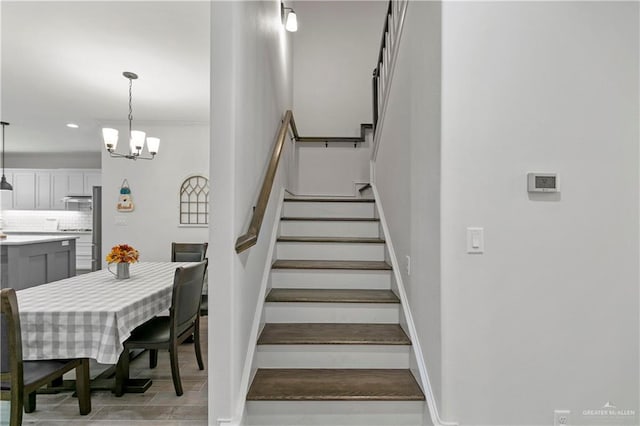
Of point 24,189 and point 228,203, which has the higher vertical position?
point 24,189

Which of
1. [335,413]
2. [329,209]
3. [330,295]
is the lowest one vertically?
[335,413]

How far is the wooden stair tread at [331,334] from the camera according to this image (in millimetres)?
1996

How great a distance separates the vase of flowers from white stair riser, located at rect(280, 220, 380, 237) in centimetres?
136

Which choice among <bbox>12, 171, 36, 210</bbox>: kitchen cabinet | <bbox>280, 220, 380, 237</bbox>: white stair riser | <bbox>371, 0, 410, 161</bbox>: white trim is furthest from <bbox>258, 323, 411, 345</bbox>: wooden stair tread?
<bbox>12, 171, 36, 210</bbox>: kitchen cabinet

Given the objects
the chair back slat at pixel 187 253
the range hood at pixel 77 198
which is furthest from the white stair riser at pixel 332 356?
the range hood at pixel 77 198

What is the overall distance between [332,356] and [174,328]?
3.82 ft

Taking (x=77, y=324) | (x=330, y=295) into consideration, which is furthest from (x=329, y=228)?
(x=77, y=324)

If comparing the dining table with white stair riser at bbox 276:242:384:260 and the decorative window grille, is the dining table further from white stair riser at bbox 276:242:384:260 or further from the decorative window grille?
the decorative window grille

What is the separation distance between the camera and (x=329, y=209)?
3.36 m

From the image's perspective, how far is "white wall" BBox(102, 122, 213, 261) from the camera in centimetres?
514

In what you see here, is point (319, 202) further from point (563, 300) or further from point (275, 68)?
point (563, 300)

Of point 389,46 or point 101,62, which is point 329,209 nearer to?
point 389,46

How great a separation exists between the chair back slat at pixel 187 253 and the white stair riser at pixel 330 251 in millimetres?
1864

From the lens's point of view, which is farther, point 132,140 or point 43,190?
point 43,190
